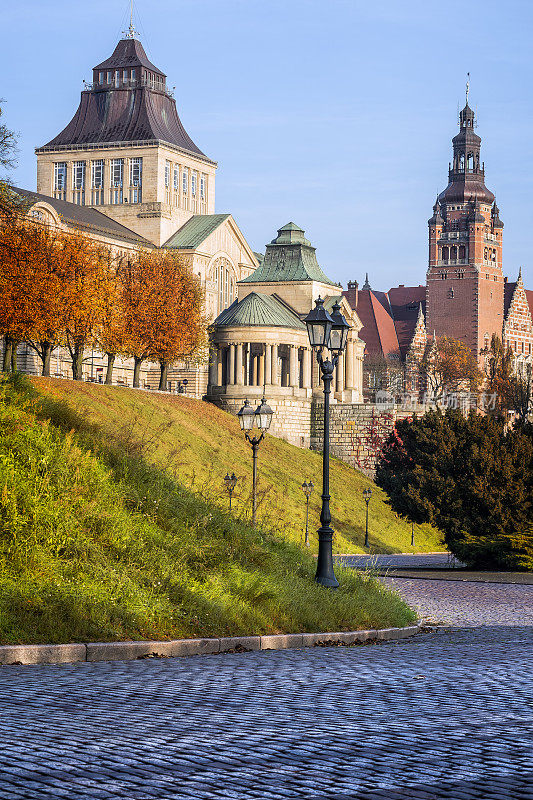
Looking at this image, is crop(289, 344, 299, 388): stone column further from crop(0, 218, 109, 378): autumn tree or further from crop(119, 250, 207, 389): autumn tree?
crop(0, 218, 109, 378): autumn tree

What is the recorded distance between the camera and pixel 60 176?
347 ft

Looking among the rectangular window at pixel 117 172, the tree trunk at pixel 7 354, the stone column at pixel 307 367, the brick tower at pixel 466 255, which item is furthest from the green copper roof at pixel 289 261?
the brick tower at pixel 466 255

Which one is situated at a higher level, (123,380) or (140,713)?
(123,380)

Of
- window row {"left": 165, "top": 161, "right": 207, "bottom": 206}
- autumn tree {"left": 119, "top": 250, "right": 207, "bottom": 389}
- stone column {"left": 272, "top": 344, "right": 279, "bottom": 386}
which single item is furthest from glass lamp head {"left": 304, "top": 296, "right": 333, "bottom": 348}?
window row {"left": 165, "top": 161, "right": 207, "bottom": 206}

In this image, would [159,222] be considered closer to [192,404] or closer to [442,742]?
[192,404]

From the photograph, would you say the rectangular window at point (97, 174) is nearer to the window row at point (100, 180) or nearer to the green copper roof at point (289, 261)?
the window row at point (100, 180)

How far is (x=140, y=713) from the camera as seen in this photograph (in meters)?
8.55

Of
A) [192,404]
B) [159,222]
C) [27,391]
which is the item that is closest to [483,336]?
[159,222]

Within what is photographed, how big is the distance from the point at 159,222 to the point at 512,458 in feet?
214

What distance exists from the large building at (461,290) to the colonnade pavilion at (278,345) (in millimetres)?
46955

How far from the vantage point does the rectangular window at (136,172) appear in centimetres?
10175

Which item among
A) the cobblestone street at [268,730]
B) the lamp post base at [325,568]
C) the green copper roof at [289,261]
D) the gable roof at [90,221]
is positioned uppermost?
the gable roof at [90,221]

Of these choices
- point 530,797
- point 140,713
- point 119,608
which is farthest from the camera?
point 119,608

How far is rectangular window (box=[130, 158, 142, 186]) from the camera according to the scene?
334 ft
